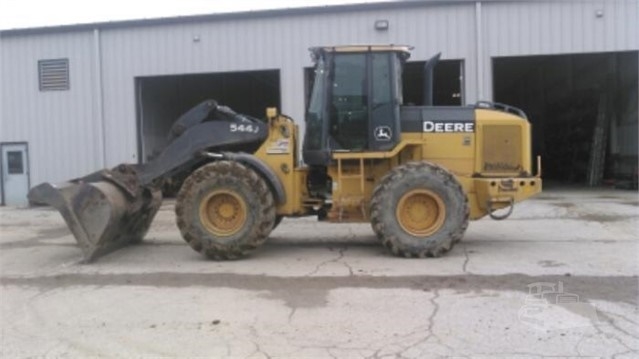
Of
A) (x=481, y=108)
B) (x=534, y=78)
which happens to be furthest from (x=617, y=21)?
(x=534, y=78)

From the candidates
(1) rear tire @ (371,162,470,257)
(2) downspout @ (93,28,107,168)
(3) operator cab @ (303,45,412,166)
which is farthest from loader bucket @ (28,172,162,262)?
(2) downspout @ (93,28,107,168)

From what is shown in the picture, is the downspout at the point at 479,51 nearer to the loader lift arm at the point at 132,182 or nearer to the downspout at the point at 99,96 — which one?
the loader lift arm at the point at 132,182

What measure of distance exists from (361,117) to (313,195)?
138cm

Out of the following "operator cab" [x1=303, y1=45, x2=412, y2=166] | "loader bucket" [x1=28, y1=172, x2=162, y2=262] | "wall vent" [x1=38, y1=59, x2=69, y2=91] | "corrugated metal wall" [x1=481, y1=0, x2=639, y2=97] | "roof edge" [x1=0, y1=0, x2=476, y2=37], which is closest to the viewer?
"loader bucket" [x1=28, y1=172, x2=162, y2=262]

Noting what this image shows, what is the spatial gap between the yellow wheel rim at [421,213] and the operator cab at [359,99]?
2.72ft

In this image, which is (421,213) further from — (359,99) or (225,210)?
(225,210)

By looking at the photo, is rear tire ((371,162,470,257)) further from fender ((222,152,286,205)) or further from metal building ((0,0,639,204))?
metal building ((0,0,639,204))

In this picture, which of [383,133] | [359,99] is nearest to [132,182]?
[359,99]

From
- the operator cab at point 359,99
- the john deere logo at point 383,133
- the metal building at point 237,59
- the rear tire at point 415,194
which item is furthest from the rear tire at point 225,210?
the metal building at point 237,59

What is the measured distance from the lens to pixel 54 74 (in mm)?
19641

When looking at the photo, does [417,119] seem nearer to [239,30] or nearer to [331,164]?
[331,164]

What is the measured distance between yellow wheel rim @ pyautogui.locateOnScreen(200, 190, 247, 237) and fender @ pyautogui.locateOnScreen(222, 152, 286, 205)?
491mm

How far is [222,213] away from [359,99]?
2488 millimetres

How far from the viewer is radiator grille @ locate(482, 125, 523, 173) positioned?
9.31 meters
